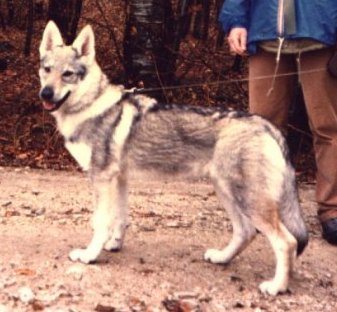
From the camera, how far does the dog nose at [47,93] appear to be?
4.49 meters

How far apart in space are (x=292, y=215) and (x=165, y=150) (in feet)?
3.21

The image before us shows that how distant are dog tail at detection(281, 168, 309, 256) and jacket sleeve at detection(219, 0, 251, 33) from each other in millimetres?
1376

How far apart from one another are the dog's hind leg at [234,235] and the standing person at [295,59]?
104cm

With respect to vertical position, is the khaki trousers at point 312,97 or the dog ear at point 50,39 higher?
the dog ear at point 50,39

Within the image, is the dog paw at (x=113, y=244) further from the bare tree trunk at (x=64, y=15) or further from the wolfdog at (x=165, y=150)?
the bare tree trunk at (x=64, y=15)

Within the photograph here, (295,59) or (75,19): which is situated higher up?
(295,59)

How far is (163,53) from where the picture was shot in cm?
969

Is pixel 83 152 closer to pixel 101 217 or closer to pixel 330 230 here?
pixel 101 217

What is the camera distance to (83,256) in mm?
4520

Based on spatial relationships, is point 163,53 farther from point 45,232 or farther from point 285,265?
point 285,265

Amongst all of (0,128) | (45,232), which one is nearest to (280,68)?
(45,232)

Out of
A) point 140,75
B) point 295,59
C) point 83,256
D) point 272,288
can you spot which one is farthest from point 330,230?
point 140,75

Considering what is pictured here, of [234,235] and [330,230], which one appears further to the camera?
[330,230]

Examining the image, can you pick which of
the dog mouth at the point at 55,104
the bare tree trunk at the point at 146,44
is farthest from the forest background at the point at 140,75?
the dog mouth at the point at 55,104
